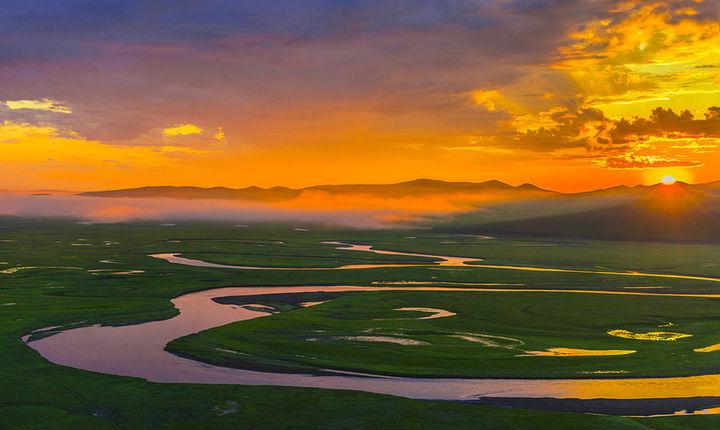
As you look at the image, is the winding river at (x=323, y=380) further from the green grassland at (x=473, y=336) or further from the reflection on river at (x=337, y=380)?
the green grassland at (x=473, y=336)

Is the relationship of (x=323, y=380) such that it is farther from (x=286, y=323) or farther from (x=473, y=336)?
(x=286, y=323)

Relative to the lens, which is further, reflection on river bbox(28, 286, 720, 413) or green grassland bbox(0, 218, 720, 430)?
→ reflection on river bbox(28, 286, 720, 413)

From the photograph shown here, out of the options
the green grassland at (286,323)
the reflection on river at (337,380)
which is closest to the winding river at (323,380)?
the reflection on river at (337,380)

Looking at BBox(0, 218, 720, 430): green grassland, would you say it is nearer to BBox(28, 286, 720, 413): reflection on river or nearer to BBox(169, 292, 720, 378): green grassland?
BBox(169, 292, 720, 378): green grassland

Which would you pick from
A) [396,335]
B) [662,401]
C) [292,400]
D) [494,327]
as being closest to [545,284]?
[494,327]

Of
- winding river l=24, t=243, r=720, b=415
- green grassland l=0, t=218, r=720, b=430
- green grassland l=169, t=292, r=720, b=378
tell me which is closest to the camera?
green grassland l=0, t=218, r=720, b=430

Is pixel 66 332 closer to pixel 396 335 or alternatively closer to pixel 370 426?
pixel 396 335

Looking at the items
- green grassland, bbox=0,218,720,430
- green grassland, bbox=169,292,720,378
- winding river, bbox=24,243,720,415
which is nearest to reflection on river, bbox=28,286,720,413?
winding river, bbox=24,243,720,415

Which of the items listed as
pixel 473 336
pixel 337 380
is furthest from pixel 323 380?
pixel 473 336
